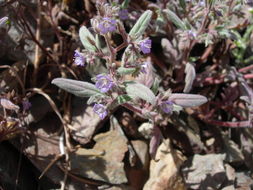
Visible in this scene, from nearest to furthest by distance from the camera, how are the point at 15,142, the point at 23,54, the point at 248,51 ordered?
the point at 15,142
the point at 23,54
the point at 248,51

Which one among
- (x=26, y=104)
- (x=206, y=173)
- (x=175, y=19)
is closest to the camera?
(x=175, y=19)

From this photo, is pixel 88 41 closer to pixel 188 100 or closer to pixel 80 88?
pixel 80 88

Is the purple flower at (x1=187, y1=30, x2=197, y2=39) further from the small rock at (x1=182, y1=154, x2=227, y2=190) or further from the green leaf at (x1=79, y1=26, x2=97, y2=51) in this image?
the small rock at (x1=182, y1=154, x2=227, y2=190)

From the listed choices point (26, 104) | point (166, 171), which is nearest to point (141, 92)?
point (166, 171)

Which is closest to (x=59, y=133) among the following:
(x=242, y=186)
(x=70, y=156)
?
(x=70, y=156)

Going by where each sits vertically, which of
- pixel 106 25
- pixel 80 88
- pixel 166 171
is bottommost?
pixel 166 171

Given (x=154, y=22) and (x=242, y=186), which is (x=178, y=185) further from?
(x=154, y=22)
